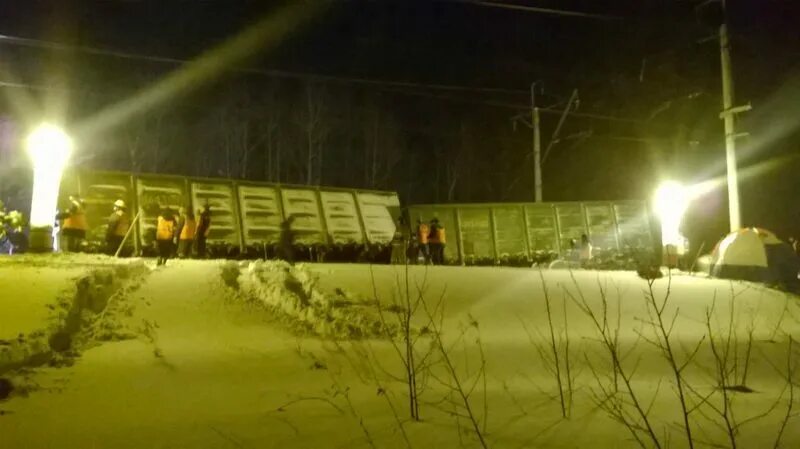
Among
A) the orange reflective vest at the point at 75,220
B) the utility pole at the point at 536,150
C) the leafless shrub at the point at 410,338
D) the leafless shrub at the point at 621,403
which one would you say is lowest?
the leafless shrub at the point at 621,403

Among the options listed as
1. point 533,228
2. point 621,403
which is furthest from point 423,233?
point 621,403

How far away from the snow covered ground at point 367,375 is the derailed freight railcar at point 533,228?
13.1 meters

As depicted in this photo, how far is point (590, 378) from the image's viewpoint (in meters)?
8.85

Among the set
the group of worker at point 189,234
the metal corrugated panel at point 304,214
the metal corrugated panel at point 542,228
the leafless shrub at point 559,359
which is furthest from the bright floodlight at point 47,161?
the metal corrugated panel at point 542,228

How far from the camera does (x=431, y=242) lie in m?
23.3

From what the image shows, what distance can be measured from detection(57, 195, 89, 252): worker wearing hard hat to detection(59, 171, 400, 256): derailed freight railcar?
1609 millimetres

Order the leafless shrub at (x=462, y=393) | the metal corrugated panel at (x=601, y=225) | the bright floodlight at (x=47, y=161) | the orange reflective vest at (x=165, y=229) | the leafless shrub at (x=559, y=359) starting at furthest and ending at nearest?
the metal corrugated panel at (x=601, y=225) < the bright floodlight at (x=47, y=161) < the orange reflective vest at (x=165, y=229) < the leafless shrub at (x=559, y=359) < the leafless shrub at (x=462, y=393)

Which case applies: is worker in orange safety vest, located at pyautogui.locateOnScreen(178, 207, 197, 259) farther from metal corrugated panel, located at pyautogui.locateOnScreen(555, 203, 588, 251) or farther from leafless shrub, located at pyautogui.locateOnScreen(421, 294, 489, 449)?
metal corrugated panel, located at pyautogui.locateOnScreen(555, 203, 588, 251)

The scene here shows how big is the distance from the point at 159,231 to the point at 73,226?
2.89m

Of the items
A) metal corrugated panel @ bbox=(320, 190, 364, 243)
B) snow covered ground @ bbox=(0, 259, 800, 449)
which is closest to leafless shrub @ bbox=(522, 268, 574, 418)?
Result: snow covered ground @ bbox=(0, 259, 800, 449)

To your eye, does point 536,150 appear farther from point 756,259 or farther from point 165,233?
point 165,233

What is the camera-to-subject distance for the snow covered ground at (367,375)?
6.52m

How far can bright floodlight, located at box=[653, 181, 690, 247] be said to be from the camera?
990 inches

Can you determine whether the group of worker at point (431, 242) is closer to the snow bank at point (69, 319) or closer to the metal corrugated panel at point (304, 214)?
the metal corrugated panel at point (304, 214)
